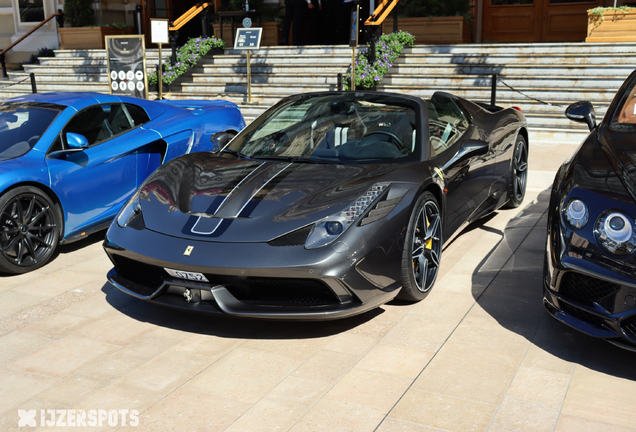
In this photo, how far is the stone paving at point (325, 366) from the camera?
2.72m

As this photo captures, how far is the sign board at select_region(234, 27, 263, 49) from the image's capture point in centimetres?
1310

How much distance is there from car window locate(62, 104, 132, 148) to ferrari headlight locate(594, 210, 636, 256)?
4.00 metres

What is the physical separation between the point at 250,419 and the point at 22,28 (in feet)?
66.2

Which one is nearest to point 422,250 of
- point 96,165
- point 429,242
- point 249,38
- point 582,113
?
point 429,242

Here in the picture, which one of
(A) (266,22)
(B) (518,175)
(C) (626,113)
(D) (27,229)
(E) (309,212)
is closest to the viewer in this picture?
(E) (309,212)

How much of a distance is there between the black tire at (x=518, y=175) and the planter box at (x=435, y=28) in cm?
818

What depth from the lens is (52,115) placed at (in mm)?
5156

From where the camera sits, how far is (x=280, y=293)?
334cm

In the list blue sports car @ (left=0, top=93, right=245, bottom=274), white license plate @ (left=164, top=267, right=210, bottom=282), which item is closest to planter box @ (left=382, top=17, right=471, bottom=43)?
blue sports car @ (left=0, top=93, right=245, bottom=274)

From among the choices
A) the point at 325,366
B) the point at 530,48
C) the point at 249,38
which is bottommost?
the point at 325,366

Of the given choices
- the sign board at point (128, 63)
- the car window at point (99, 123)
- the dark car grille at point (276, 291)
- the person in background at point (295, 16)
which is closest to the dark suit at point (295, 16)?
the person in background at point (295, 16)

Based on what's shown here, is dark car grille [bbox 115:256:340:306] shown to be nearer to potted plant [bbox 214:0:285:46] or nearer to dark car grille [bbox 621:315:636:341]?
dark car grille [bbox 621:315:636:341]

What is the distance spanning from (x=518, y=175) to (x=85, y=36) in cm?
1471

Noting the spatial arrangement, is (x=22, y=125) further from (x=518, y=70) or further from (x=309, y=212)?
(x=518, y=70)
